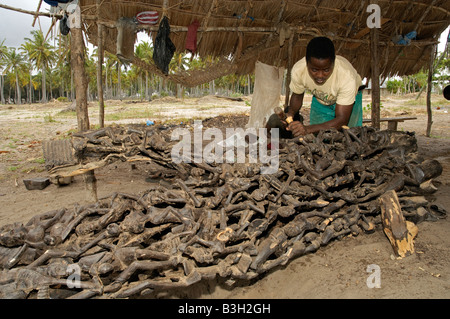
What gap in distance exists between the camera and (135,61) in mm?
5738

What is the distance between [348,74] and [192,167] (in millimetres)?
1611

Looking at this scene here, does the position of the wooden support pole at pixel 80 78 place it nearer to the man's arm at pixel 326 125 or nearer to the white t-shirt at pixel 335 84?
the man's arm at pixel 326 125

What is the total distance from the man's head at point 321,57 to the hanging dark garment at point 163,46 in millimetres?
3353

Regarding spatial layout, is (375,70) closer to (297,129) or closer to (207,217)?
(297,129)

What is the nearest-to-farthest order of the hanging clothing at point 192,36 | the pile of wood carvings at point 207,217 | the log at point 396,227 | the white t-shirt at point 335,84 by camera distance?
the pile of wood carvings at point 207,217 < the log at point 396,227 < the white t-shirt at point 335,84 < the hanging clothing at point 192,36

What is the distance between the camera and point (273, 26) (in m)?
5.85

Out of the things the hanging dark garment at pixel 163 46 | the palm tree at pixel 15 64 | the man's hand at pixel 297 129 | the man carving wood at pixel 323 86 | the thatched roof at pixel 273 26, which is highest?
the palm tree at pixel 15 64

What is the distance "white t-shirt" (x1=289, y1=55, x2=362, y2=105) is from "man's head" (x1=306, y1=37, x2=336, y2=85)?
0.49 ft

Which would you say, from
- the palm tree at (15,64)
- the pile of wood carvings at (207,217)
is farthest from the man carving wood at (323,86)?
the palm tree at (15,64)

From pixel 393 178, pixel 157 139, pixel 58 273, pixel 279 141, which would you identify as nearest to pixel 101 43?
pixel 157 139

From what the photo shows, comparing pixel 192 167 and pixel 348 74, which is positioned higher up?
pixel 348 74

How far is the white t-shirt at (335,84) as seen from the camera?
2.58 metres

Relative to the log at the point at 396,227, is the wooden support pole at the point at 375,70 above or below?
above
